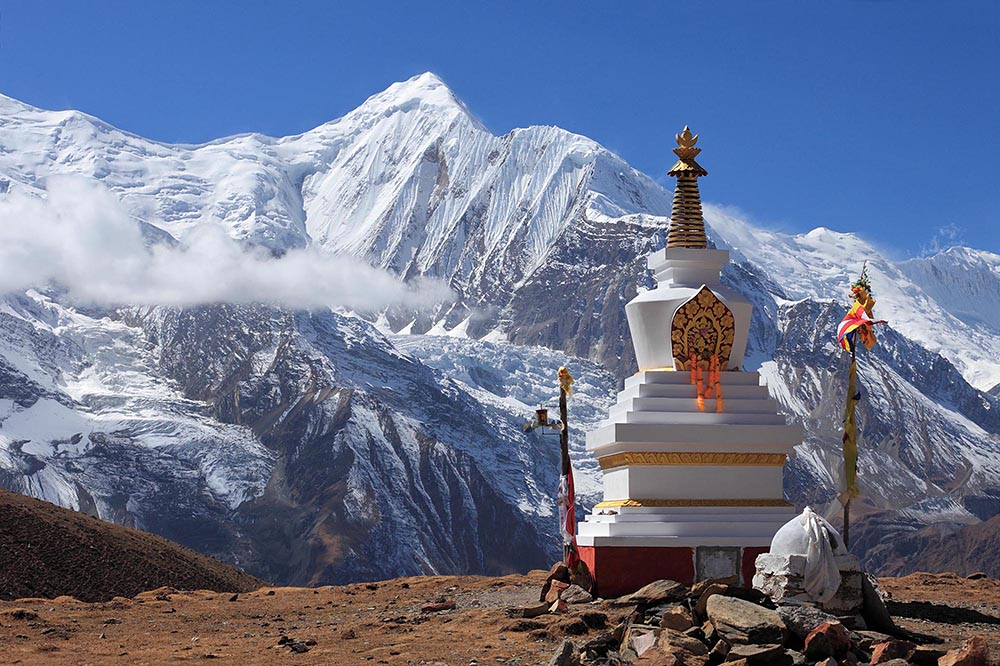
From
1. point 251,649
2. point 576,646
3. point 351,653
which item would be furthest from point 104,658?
point 576,646

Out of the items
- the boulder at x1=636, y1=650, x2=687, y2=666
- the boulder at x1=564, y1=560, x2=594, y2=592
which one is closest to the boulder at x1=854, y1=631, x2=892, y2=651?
the boulder at x1=636, y1=650, x2=687, y2=666

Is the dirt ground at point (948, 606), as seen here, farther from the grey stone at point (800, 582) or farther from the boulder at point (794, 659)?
the boulder at point (794, 659)

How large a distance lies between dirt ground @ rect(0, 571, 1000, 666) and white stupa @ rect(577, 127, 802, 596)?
8.83ft

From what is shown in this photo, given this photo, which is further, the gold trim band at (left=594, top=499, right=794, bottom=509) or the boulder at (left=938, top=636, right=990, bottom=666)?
the gold trim band at (left=594, top=499, right=794, bottom=509)

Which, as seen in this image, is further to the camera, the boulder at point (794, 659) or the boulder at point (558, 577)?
the boulder at point (558, 577)

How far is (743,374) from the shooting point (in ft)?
106

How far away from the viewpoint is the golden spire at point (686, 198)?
3431cm

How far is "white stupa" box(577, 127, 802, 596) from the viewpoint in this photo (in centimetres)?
3012

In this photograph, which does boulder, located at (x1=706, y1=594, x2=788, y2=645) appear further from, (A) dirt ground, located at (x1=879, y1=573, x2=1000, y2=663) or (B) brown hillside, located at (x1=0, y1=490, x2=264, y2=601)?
(B) brown hillside, located at (x1=0, y1=490, x2=264, y2=601)

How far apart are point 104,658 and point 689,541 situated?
39.0 feet

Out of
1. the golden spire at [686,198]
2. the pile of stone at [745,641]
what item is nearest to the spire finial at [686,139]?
the golden spire at [686,198]

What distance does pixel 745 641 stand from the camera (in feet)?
66.7

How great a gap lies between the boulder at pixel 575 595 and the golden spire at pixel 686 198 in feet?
28.6

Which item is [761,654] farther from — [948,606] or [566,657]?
[948,606]
